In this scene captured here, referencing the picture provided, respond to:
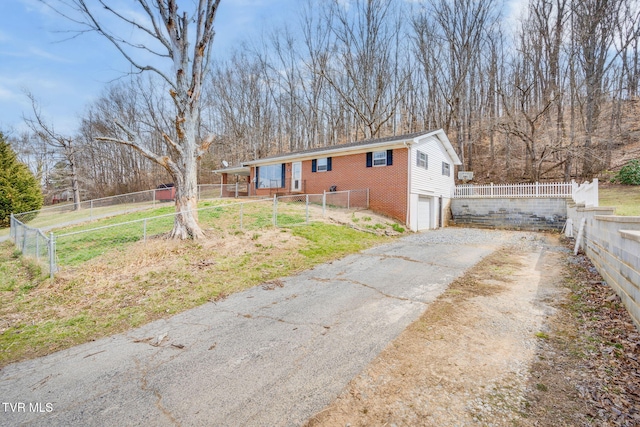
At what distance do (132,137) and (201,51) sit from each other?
3.27 metres

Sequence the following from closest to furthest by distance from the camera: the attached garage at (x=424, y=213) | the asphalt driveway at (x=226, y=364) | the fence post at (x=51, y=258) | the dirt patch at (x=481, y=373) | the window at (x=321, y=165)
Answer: the dirt patch at (x=481, y=373)
the asphalt driveway at (x=226, y=364)
the fence post at (x=51, y=258)
the attached garage at (x=424, y=213)
the window at (x=321, y=165)

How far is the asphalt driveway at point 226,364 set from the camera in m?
2.35

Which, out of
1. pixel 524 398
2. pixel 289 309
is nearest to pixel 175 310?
pixel 289 309

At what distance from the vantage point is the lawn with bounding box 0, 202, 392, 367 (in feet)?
13.9

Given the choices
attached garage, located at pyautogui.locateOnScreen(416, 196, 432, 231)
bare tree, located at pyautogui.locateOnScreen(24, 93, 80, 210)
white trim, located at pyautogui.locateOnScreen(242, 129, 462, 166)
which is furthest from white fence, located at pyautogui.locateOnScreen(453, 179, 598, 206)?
bare tree, located at pyautogui.locateOnScreen(24, 93, 80, 210)

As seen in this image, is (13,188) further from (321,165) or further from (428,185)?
(428,185)

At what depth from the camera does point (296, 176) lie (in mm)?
18109

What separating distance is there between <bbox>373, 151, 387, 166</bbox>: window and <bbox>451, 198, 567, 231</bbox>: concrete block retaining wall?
6297 mm

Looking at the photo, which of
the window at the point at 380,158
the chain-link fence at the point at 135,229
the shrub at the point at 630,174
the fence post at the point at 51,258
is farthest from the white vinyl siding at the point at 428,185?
the fence post at the point at 51,258

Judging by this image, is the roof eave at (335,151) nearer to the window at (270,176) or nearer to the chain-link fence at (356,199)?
the window at (270,176)

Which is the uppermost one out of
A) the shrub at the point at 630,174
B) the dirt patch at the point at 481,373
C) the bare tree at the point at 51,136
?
the bare tree at the point at 51,136

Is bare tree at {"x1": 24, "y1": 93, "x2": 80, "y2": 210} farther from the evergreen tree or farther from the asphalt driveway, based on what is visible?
the asphalt driveway

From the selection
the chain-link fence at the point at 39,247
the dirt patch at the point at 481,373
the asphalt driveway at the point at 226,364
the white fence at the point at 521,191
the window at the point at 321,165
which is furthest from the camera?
the window at the point at 321,165

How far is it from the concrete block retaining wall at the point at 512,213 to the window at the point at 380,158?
6.30 meters
